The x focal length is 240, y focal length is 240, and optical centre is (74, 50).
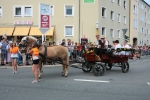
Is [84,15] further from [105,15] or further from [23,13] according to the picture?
[23,13]

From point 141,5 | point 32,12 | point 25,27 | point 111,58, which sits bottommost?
point 111,58

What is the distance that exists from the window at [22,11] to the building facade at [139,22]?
21.4 m

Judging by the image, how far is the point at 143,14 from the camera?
194 ft

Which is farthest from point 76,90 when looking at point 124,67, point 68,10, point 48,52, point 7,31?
point 7,31

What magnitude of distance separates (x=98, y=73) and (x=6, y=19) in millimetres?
25179

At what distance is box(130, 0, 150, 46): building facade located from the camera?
1868 inches

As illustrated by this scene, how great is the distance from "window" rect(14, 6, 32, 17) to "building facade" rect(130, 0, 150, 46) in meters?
21.4

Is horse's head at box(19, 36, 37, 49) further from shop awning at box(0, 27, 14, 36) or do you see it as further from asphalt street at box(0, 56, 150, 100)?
shop awning at box(0, 27, 14, 36)

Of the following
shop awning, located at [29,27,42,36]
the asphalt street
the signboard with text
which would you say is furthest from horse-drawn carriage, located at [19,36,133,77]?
shop awning, located at [29,27,42,36]

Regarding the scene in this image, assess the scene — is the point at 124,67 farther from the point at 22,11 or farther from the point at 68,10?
the point at 22,11

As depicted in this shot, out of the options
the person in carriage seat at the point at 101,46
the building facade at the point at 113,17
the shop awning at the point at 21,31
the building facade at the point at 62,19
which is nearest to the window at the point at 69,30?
the building facade at the point at 62,19

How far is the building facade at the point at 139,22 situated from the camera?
1868 inches

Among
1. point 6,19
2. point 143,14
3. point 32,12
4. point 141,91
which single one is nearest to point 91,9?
point 32,12

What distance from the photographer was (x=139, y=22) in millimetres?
54656
